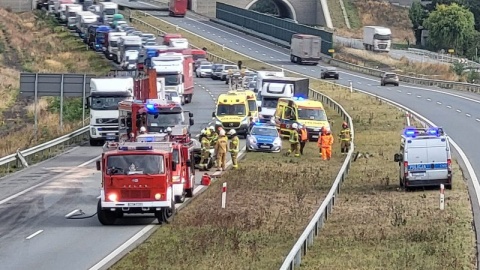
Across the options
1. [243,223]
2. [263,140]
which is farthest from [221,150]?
[243,223]

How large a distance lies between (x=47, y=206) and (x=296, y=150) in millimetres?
16037

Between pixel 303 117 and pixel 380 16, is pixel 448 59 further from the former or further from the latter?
pixel 303 117

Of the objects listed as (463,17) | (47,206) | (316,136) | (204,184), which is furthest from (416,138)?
(463,17)

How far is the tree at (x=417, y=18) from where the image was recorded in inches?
5384

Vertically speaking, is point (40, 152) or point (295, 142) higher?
point (295, 142)

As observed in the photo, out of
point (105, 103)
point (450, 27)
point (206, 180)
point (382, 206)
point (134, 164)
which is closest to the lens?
point (134, 164)

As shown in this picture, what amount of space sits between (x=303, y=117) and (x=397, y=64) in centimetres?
5553

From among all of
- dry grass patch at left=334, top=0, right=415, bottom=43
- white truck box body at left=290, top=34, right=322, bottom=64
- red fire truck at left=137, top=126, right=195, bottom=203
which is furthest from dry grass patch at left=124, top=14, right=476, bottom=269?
dry grass patch at left=334, top=0, right=415, bottom=43

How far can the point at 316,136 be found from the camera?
52719 millimetres

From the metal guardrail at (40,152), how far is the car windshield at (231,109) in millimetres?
6143

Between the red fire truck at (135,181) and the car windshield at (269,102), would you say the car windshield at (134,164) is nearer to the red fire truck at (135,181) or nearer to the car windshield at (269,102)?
the red fire truck at (135,181)

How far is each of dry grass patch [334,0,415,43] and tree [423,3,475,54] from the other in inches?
651

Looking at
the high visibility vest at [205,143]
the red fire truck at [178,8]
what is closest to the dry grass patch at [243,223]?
the high visibility vest at [205,143]

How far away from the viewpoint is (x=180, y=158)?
30.6 meters
